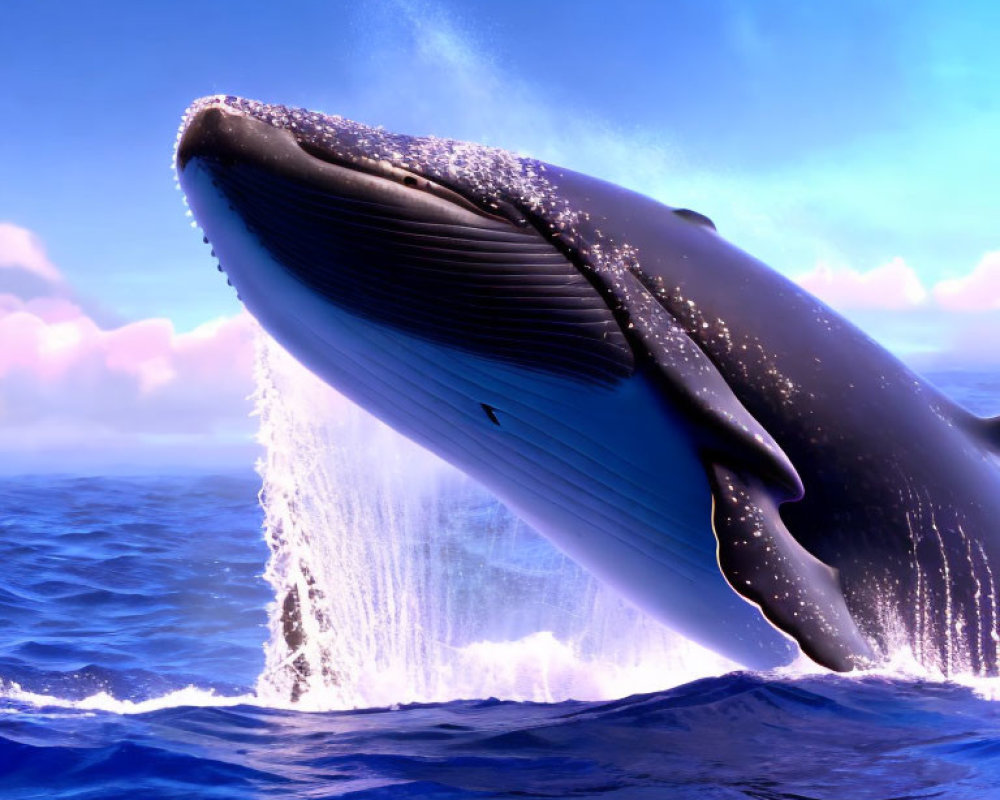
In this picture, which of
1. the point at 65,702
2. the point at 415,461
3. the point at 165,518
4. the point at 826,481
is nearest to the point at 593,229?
the point at 826,481

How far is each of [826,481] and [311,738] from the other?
4.52 m

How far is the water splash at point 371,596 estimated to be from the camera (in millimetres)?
9688

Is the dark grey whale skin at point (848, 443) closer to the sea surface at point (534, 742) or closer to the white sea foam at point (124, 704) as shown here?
the sea surface at point (534, 742)

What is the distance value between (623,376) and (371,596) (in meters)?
4.41

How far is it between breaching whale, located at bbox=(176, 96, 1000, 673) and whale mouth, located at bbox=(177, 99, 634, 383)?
0.05 feet

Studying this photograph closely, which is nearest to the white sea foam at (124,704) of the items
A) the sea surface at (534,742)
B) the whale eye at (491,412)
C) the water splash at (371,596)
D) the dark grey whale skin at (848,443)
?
the sea surface at (534,742)

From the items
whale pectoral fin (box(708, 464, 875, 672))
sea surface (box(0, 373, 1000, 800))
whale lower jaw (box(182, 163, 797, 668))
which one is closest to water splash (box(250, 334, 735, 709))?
sea surface (box(0, 373, 1000, 800))

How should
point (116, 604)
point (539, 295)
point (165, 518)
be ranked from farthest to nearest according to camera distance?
1. point (165, 518)
2. point (116, 604)
3. point (539, 295)

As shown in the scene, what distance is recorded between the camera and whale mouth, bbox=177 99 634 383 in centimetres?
702

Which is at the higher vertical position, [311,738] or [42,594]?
[42,594]

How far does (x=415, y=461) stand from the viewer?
10.2 meters

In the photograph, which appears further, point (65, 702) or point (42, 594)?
point (42, 594)

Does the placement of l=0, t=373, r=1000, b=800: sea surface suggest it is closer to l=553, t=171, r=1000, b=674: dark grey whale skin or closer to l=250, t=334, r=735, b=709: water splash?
l=250, t=334, r=735, b=709: water splash

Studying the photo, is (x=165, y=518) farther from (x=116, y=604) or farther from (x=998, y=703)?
(x=998, y=703)
